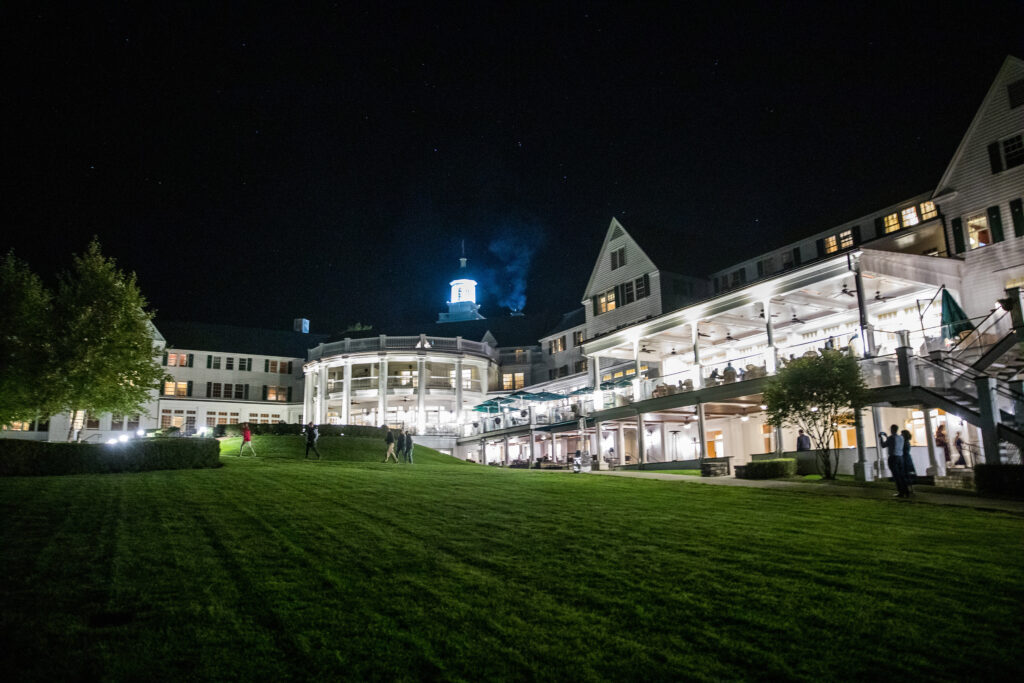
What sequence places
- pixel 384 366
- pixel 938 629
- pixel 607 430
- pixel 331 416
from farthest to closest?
pixel 331 416, pixel 384 366, pixel 607 430, pixel 938 629

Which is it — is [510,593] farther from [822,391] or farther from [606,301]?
[606,301]

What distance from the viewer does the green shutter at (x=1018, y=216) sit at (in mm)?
23906

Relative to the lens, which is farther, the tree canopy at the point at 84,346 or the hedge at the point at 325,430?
the hedge at the point at 325,430

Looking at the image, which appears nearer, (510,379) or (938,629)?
(938,629)

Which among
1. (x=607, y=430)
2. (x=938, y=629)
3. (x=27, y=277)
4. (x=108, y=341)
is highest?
(x=27, y=277)

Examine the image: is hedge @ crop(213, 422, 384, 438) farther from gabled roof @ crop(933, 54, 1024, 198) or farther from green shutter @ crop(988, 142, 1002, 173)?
green shutter @ crop(988, 142, 1002, 173)

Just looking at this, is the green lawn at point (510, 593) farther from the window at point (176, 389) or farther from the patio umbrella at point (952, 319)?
the window at point (176, 389)

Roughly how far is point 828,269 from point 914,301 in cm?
484

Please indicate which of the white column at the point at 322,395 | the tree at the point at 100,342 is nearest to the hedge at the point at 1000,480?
the tree at the point at 100,342

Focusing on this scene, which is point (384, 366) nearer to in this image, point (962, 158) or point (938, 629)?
point (962, 158)

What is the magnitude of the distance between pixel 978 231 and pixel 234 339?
64104 mm

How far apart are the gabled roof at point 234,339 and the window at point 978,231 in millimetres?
58129

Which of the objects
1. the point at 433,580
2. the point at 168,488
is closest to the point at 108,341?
the point at 168,488

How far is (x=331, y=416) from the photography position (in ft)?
206
